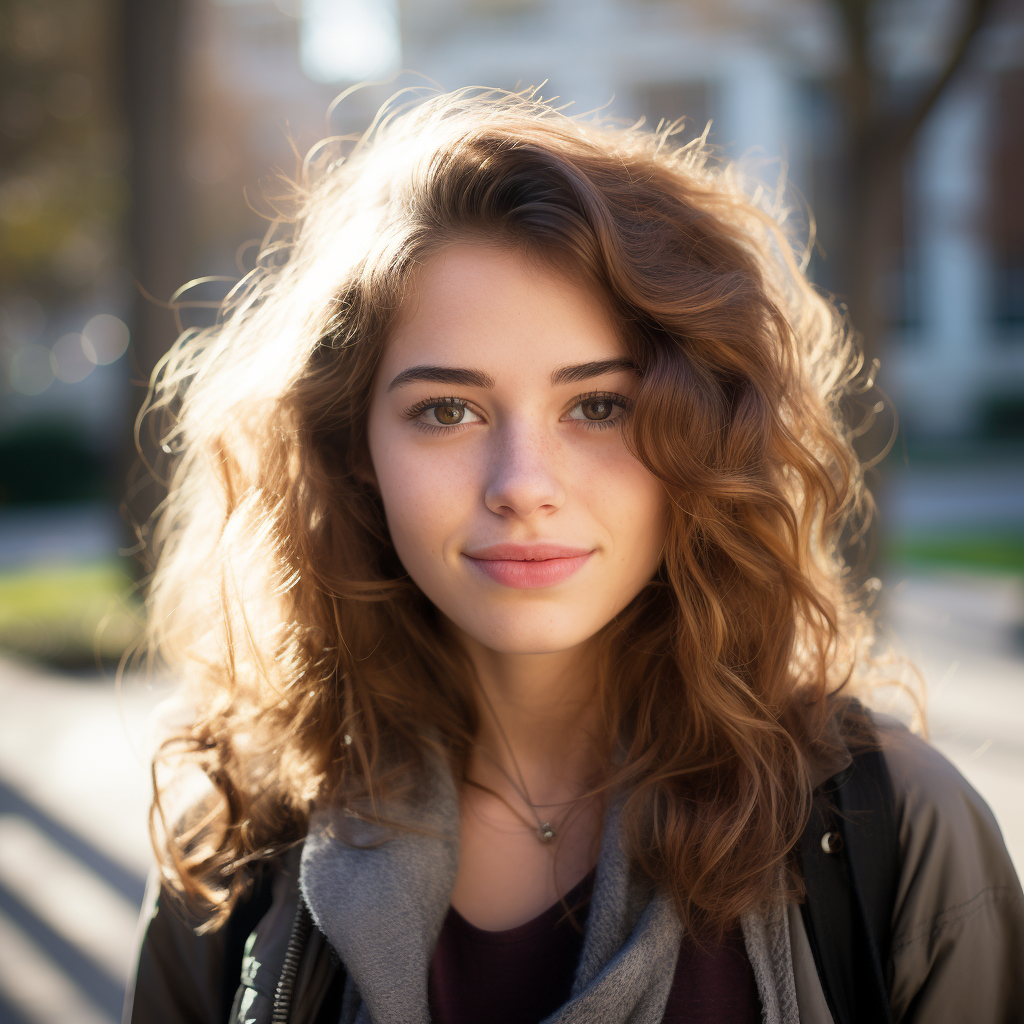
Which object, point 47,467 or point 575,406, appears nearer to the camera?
point 575,406

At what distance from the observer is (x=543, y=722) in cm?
183

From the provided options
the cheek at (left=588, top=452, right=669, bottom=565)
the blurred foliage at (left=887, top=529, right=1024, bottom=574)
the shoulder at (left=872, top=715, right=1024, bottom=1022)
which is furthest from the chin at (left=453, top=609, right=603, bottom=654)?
the blurred foliage at (left=887, top=529, right=1024, bottom=574)

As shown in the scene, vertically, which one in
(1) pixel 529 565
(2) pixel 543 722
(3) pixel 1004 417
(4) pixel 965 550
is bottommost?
(4) pixel 965 550

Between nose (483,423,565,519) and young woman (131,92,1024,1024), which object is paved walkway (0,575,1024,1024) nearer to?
young woman (131,92,1024,1024)

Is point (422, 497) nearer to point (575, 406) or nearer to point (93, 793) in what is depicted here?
point (575, 406)

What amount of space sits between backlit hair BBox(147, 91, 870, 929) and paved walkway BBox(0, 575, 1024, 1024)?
31cm

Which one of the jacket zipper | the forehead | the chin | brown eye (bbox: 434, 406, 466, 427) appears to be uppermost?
the forehead

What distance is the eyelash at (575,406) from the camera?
1554 millimetres

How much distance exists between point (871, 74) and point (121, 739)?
221 inches

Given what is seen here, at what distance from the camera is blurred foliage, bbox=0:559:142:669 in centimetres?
663

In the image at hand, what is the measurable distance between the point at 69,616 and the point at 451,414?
697cm

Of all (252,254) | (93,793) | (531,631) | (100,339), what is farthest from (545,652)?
(100,339)

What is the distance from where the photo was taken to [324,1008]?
1647mm

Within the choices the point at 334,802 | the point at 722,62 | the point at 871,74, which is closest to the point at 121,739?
the point at 334,802
